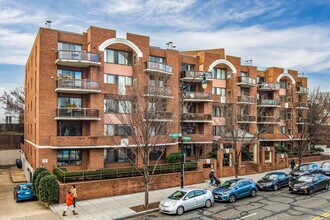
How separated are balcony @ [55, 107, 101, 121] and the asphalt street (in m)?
12.6

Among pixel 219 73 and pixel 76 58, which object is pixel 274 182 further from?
pixel 76 58

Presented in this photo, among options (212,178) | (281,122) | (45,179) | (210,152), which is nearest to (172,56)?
(210,152)

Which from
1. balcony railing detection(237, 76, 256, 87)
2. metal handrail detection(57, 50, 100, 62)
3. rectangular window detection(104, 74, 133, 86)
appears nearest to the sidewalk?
rectangular window detection(104, 74, 133, 86)

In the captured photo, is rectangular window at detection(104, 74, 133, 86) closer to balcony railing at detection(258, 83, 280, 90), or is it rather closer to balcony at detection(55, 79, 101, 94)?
balcony at detection(55, 79, 101, 94)

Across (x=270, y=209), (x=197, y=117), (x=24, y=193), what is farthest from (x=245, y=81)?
(x=24, y=193)

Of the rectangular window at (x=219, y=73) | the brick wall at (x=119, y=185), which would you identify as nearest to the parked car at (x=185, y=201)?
the brick wall at (x=119, y=185)

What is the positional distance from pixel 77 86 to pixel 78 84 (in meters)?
0.21

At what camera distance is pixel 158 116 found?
19.9m

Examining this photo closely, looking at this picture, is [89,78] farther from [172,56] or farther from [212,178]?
[212,178]

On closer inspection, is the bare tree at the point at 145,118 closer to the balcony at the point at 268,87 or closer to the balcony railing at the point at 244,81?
the balcony railing at the point at 244,81

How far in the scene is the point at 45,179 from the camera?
19.4m

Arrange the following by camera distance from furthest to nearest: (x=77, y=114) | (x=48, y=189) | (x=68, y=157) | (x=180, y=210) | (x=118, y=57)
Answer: (x=118, y=57) < (x=68, y=157) < (x=77, y=114) < (x=48, y=189) < (x=180, y=210)

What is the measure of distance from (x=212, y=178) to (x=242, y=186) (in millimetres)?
3915

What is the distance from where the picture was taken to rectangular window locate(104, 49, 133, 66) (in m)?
29.2
